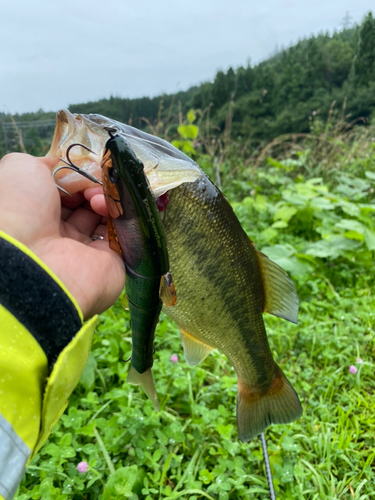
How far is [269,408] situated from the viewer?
150 cm

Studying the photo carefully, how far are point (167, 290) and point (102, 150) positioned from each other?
45 centimetres

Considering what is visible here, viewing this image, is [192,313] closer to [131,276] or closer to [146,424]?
[131,276]

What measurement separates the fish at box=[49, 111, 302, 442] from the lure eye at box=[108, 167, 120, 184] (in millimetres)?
145

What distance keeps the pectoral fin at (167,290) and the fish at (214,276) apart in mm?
191

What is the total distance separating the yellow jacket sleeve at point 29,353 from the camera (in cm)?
70

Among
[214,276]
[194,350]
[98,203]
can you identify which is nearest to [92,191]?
[98,203]

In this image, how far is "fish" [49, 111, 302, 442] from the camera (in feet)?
3.45

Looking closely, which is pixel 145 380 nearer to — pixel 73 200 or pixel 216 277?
pixel 216 277

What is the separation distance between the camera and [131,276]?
0.99 m

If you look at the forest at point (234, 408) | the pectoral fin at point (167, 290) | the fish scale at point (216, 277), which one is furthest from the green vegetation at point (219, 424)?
the pectoral fin at point (167, 290)

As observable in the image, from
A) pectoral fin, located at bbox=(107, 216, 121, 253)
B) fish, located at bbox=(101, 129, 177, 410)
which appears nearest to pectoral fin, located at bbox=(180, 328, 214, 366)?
A: fish, located at bbox=(101, 129, 177, 410)

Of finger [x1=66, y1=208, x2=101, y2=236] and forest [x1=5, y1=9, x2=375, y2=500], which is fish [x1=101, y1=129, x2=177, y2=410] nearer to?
finger [x1=66, y1=208, x2=101, y2=236]

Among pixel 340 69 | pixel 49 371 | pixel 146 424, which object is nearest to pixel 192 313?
pixel 49 371

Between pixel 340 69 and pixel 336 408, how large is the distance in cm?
1532
